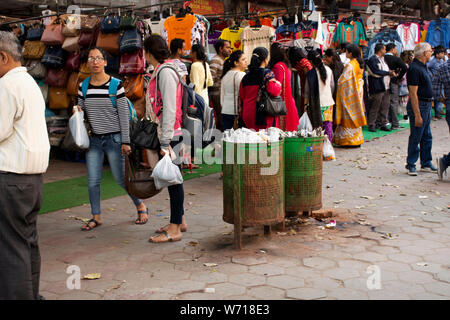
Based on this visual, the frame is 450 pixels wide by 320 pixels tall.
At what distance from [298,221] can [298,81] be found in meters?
4.36

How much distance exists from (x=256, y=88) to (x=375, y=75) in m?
7.22

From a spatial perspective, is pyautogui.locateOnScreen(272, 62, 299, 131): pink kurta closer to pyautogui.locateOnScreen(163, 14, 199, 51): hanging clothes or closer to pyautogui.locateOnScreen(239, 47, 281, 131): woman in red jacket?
pyautogui.locateOnScreen(239, 47, 281, 131): woman in red jacket

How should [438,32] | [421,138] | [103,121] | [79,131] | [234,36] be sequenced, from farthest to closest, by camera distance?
[438,32], [234,36], [421,138], [103,121], [79,131]

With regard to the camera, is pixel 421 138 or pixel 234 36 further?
pixel 234 36

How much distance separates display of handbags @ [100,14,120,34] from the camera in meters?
8.52

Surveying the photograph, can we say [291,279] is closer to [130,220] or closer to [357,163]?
[130,220]

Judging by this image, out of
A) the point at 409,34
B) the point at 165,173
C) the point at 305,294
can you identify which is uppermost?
the point at 409,34

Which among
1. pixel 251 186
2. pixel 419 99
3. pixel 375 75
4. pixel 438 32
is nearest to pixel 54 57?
pixel 251 186

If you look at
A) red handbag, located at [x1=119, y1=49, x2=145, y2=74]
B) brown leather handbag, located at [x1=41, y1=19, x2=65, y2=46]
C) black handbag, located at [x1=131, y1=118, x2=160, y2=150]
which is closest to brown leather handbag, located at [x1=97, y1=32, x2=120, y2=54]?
red handbag, located at [x1=119, y1=49, x2=145, y2=74]

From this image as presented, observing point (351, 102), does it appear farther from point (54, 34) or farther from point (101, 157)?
point (101, 157)

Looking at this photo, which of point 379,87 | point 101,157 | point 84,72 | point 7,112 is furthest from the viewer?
point 379,87

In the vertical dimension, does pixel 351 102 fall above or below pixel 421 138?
above

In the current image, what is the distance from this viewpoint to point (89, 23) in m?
8.90
